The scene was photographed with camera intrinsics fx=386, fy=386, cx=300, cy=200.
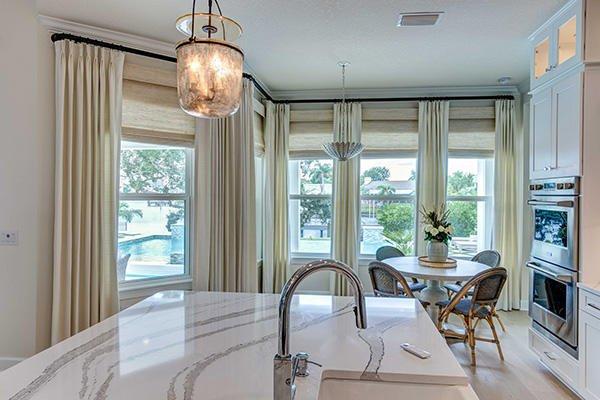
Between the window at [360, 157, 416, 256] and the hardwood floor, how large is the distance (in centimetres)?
168

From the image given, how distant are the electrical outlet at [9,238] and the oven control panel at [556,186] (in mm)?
4219

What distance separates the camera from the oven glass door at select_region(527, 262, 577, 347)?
2701 mm

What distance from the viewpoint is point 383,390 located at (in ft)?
3.92

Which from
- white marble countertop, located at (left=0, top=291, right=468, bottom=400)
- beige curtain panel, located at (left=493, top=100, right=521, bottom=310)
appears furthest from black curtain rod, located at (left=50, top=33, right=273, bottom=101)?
beige curtain panel, located at (left=493, top=100, right=521, bottom=310)

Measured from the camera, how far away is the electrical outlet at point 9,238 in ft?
10.2

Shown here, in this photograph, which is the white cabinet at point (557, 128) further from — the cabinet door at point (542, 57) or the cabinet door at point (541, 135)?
the cabinet door at point (542, 57)

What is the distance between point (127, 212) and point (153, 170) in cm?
47

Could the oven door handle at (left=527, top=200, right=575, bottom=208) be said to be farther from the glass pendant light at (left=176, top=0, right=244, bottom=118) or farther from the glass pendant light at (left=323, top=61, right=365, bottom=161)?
the glass pendant light at (left=176, top=0, right=244, bottom=118)

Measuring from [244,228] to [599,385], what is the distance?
3.10 metres

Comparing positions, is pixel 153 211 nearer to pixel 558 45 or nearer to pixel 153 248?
pixel 153 248

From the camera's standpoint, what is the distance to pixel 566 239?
2.75 m

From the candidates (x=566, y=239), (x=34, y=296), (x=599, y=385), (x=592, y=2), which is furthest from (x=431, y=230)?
(x=34, y=296)

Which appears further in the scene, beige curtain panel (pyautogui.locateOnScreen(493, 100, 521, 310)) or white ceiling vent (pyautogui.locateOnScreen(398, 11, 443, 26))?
beige curtain panel (pyautogui.locateOnScreen(493, 100, 521, 310))

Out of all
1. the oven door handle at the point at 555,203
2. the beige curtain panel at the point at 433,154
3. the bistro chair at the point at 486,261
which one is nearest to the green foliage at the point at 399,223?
the beige curtain panel at the point at 433,154
